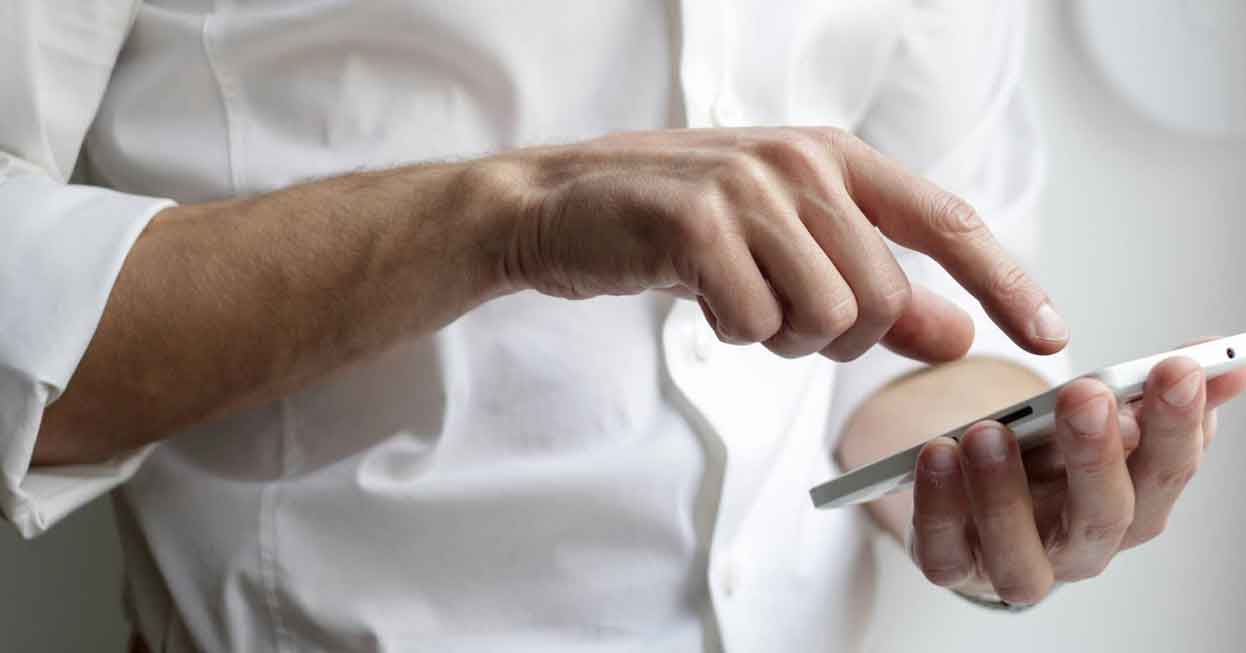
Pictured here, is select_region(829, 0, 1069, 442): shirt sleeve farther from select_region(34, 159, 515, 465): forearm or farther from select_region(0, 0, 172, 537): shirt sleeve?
select_region(0, 0, 172, 537): shirt sleeve

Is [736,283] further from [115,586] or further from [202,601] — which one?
[115,586]

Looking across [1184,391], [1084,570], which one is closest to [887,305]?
[1184,391]

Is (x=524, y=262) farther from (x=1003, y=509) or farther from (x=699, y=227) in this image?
(x=1003, y=509)

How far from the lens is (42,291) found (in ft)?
1.97

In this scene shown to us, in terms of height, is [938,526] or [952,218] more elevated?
[952,218]

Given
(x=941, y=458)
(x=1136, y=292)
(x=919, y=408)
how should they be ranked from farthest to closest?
(x=1136, y=292) → (x=919, y=408) → (x=941, y=458)

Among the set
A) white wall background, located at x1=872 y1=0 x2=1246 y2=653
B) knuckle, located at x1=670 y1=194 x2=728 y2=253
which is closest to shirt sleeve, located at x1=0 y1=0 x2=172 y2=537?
knuckle, located at x1=670 y1=194 x2=728 y2=253

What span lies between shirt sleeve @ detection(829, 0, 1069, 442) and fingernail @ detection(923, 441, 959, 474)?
0.31 metres

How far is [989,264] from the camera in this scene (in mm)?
561

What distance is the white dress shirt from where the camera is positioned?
0.71 m

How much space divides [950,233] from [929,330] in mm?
104

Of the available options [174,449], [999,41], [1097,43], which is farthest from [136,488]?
[1097,43]

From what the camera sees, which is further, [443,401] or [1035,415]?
[443,401]

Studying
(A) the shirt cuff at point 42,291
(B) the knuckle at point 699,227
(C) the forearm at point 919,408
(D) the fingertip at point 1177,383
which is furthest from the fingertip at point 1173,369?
(A) the shirt cuff at point 42,291
